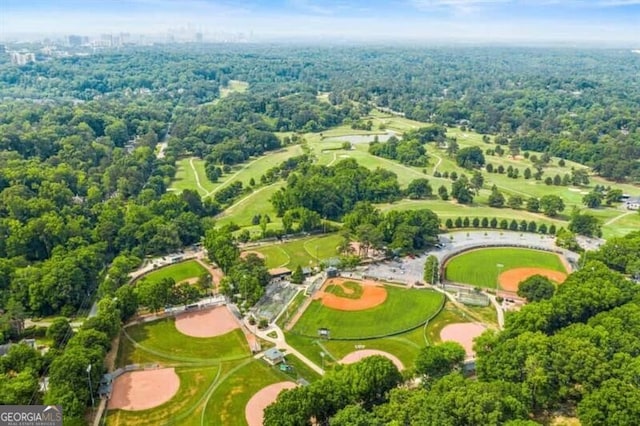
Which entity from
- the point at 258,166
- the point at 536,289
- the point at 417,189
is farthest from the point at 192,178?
the point at 536,289

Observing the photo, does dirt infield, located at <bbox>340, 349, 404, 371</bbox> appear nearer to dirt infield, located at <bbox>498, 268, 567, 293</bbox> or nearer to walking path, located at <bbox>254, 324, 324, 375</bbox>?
walking path, located at <bbox>254, 324, 324, 375</bbox>

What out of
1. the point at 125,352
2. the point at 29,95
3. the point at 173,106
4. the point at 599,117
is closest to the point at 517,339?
the point at 125,352

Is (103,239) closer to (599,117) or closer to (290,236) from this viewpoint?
(290,236)

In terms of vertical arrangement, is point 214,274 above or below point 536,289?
below

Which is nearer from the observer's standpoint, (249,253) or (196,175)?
(249,253)

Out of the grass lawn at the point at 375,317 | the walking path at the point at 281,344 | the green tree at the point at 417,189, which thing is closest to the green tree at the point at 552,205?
the green tree at the point at 417,189

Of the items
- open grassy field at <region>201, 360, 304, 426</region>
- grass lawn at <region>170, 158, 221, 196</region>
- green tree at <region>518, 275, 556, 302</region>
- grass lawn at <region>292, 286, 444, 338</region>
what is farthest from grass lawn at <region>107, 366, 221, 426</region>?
grass lawn at <region>170, 158, 221, 196</region>

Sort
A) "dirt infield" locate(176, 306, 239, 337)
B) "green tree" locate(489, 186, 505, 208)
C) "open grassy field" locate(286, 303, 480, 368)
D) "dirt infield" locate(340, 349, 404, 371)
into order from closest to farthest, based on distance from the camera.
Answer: "dirt infield" locate(340, 349, 404, 371) → "open grassy field" locate(286, 303, 480, 368) → "dirt infield" locate(176, 306, 239, 337) → "green tree" locate(489, 186, 505, 208)

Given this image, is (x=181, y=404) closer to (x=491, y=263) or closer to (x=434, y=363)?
(x=434, y=363)
